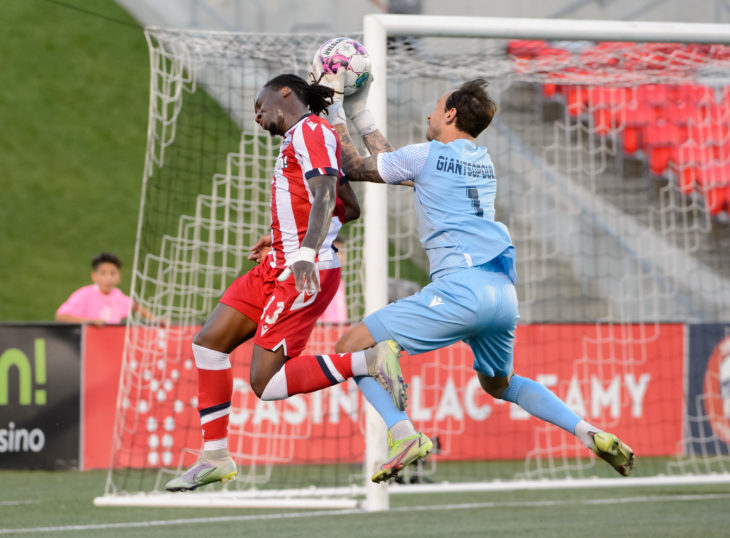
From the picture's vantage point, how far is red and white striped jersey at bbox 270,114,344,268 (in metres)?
5.50

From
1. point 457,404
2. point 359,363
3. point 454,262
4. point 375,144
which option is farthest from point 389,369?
point 457,404

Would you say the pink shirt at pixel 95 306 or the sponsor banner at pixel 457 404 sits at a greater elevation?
the pink shirt at pixel 95 306

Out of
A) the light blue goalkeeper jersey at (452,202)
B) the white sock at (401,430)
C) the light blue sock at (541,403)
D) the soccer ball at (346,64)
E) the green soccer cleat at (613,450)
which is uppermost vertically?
the soccer ball at (346,64)

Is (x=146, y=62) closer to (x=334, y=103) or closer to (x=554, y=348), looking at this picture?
(x=554, y=348)

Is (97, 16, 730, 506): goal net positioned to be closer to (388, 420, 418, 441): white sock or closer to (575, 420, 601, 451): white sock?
(575, 420, 601, 451): white sock

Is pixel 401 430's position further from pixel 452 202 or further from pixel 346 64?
pixel 346 64

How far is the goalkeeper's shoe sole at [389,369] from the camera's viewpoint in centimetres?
525

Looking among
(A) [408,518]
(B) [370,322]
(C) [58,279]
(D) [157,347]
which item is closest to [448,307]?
(B) [370,322]

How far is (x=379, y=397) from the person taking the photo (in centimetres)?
547

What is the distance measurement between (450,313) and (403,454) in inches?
26.0

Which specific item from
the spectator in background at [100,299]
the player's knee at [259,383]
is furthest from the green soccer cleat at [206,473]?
the spectator in background at [100,299]

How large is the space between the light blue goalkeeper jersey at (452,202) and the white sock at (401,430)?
70 cm

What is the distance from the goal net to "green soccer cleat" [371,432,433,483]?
283 cm

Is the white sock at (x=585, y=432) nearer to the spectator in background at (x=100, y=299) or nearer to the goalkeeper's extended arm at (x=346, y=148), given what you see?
the goalkeeper's extended arm at (x=346, y=148)
